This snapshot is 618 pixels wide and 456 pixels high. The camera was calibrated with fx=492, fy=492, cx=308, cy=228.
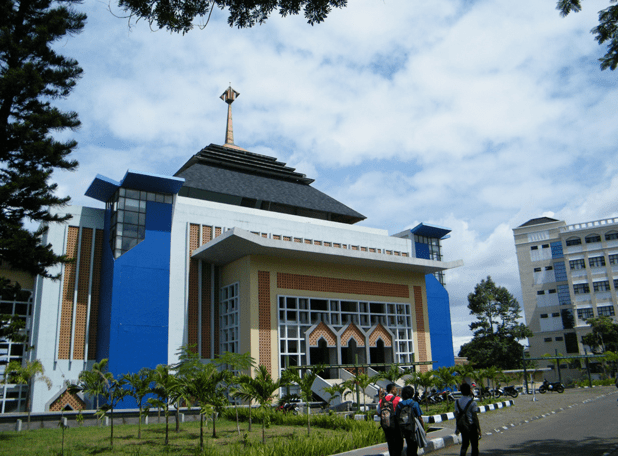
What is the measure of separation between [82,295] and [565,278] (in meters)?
56.3

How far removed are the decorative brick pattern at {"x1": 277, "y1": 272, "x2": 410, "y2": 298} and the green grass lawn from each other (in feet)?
33.7

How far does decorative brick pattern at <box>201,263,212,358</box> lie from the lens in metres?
26.5

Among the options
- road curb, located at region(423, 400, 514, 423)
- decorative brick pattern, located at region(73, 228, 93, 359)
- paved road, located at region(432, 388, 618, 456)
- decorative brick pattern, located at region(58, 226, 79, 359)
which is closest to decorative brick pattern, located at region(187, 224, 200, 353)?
decorative brick pattern, located at region(73, 228, 93, 359)

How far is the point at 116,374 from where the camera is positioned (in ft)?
76.3

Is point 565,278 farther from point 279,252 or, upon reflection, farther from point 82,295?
point 82,295

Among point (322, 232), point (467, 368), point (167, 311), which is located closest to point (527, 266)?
point (322, 232)

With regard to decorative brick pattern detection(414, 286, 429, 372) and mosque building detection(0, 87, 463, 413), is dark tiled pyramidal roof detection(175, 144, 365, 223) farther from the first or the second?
decorative brick pattern detection(414, 286, 429, 372)

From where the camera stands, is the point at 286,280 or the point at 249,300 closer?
the point at 249,300

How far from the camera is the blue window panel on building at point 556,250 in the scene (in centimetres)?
6203

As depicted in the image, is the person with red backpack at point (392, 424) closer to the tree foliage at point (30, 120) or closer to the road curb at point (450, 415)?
the road curb at point (450, 415)

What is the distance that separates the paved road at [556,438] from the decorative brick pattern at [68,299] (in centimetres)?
1972

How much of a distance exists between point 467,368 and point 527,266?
155ft

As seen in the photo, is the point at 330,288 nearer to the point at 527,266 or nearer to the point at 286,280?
the point at 286,280

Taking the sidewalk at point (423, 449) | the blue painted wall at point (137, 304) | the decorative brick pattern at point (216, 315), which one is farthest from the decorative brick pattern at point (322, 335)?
the sidewalk at point (423, 449)
